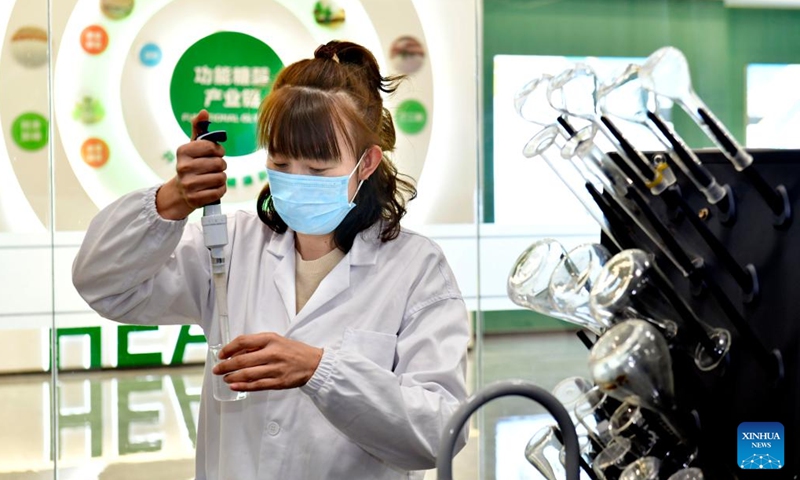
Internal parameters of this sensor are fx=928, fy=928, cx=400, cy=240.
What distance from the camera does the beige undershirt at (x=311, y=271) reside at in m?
1.90

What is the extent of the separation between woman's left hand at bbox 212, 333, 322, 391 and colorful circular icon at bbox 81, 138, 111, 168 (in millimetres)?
2983

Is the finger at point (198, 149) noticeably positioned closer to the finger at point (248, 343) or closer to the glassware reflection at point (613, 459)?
the finger at point (248, 343)

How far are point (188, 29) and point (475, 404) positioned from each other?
3.52 metres

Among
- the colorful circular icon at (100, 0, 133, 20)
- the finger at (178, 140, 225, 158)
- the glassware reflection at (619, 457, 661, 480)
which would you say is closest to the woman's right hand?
the finger at (178, 140, 225, 158)

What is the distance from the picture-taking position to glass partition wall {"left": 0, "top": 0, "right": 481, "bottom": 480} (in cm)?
411

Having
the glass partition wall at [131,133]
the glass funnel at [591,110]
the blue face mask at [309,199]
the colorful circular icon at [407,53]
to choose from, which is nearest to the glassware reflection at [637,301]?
the glass funnel at [591,110]

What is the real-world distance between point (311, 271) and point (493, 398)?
0.84 m

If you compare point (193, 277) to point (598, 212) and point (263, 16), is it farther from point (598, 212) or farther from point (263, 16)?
point (263, 16)

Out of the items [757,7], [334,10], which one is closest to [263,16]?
[334,10]

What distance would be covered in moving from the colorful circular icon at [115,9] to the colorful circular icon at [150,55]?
0.58 ft

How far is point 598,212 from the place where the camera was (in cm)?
151

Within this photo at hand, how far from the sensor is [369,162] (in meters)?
1.86

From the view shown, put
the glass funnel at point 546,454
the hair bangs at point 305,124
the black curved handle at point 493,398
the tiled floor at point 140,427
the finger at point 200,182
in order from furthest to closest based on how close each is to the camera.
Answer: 1. the tiled floor at point 140,427
2. the hair bangs at point 305,124
3. the finger at point 200,182
4. the glass funnel at point 546,454
5. the black curved handle at point 493,398

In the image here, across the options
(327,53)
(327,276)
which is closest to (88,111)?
(327,53)
